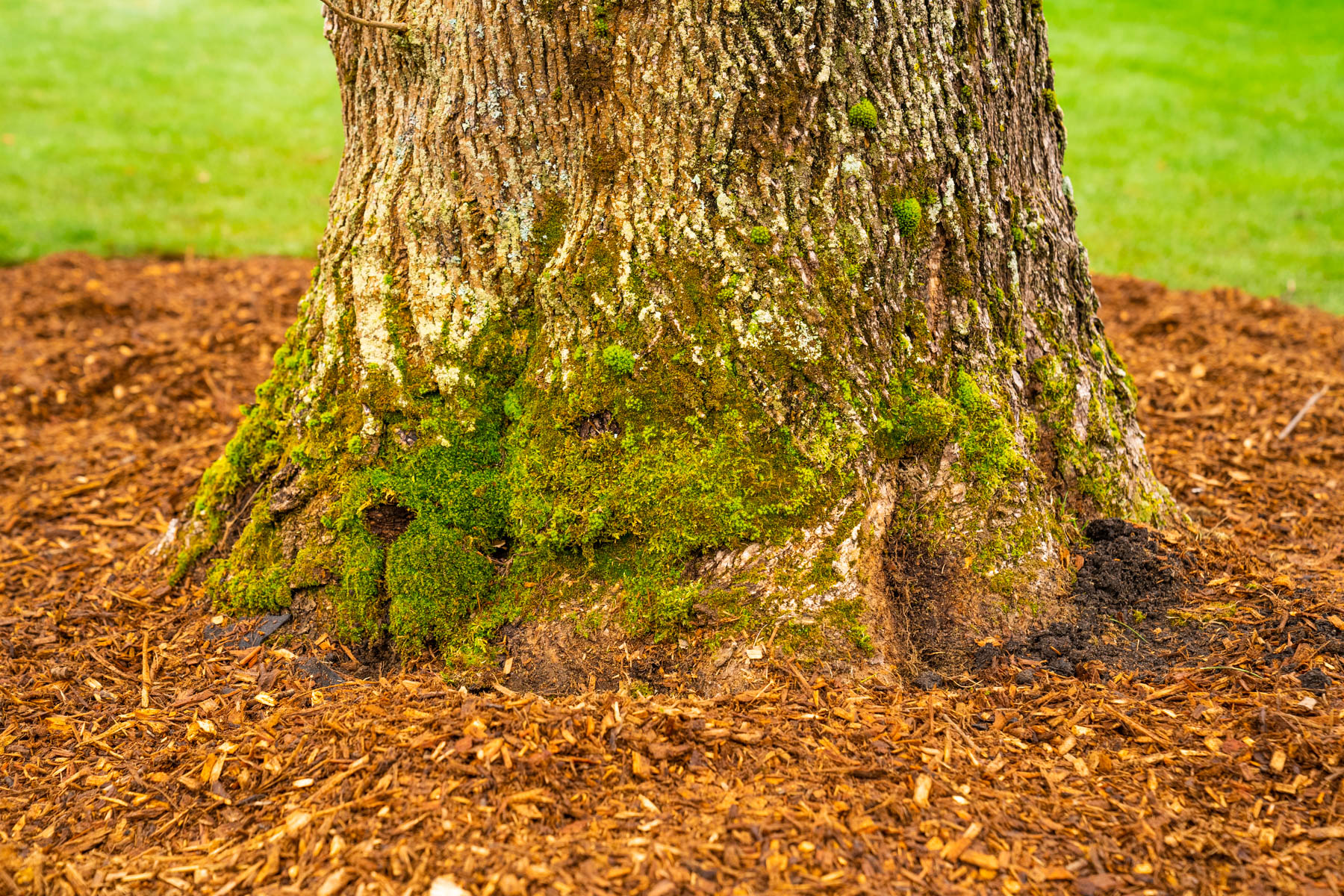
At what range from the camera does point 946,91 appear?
8.59ft

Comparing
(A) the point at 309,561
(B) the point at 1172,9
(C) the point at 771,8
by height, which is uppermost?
(B) the point at 1172,9

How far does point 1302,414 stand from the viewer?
14.6 feet

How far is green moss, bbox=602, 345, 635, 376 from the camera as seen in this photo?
2.60 metres

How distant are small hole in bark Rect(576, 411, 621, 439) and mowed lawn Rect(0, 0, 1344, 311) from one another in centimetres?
630

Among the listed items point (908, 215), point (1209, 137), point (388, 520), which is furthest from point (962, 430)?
point (1209, 137)

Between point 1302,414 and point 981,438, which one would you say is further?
point 1302,414

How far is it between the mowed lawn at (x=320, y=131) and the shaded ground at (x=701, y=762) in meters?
5.76

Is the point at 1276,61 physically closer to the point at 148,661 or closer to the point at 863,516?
the point at 863,516

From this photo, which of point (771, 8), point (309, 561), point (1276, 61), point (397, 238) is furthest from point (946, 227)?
point (1276, 61)

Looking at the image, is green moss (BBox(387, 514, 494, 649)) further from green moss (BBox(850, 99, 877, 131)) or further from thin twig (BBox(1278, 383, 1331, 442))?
thin twig (BBox(1278, 383, 1331, 442))

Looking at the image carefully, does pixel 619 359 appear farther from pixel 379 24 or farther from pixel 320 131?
pixel 320 131

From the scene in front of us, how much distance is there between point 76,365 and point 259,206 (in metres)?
4.27

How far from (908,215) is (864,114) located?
12.0 inches

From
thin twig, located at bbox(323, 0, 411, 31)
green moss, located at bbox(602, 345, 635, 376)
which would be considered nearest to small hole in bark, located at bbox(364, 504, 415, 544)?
green moss, located at bbox(602, 345, 635, 376)
